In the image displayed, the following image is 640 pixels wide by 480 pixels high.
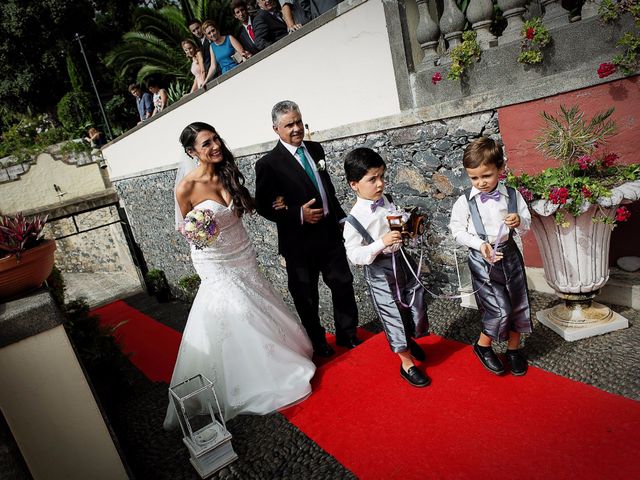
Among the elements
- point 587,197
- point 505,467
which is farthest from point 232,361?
point 587,197

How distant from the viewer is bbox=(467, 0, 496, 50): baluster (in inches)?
144

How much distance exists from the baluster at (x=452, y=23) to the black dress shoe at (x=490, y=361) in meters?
2.70

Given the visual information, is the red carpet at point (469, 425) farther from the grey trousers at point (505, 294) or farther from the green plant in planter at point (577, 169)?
the green plant in planter at point (577, 169)

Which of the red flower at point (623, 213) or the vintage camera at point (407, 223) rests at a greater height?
the vintage camera at point (407, 223)

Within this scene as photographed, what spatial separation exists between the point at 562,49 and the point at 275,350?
327cm

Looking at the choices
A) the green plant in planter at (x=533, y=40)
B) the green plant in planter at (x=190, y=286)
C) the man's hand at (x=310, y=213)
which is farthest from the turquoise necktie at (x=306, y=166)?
the green plant in planter at (x=190, y=286)

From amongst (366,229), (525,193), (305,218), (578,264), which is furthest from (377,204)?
(578,264)

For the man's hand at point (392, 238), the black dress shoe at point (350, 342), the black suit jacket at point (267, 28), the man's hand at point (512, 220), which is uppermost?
the black suit jacket at point (267, 28)

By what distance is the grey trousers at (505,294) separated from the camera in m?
2.80

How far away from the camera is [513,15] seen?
3510 millimetres

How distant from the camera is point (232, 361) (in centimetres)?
329

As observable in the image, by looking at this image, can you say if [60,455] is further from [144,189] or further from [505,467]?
[144,189]

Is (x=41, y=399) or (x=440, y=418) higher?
(x=41, y=399)

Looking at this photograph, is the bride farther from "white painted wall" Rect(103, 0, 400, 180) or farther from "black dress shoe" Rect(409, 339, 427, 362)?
"white painted wall" Rect(103, 0, 400, 180)
